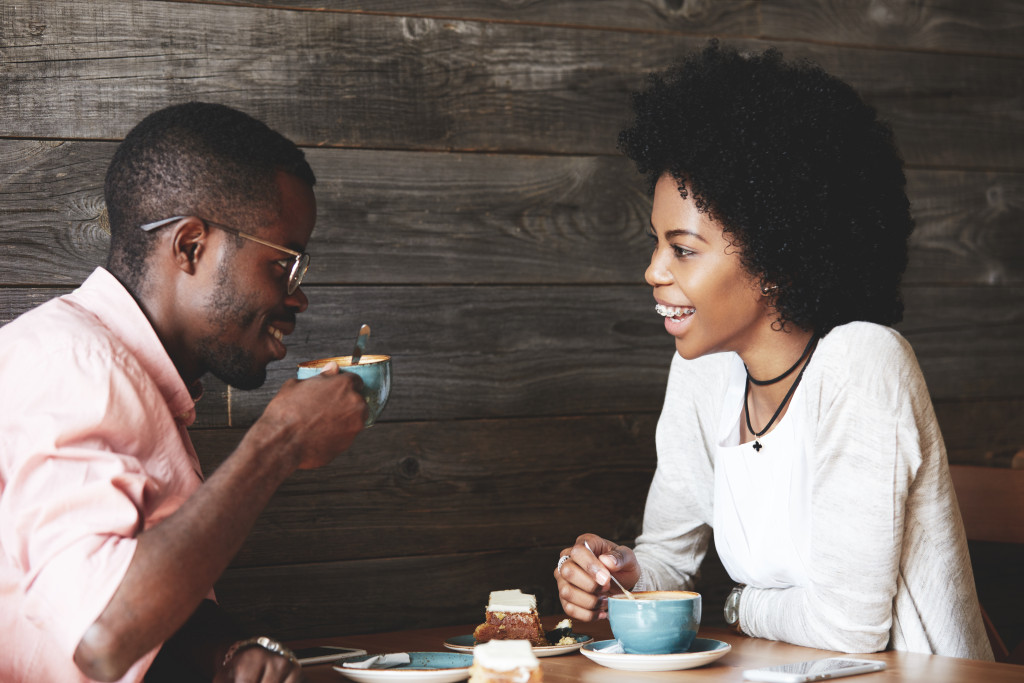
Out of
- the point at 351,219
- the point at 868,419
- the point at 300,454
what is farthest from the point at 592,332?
the point at 300,454

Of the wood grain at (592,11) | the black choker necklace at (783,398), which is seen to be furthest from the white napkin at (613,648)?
the wood grain at (592,11)

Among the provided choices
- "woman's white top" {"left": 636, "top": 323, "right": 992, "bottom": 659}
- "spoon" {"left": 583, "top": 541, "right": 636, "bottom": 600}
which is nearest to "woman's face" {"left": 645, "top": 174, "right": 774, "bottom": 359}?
"woman's white top" {"left": 636, "top": 323, "right": 992, "bottom": 659}

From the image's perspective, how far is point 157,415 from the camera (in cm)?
111

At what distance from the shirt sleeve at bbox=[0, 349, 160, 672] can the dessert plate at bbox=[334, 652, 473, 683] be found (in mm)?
324

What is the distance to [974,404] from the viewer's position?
2365 millimetres

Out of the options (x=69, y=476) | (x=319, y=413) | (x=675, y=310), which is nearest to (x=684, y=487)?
(x=675, y=310)

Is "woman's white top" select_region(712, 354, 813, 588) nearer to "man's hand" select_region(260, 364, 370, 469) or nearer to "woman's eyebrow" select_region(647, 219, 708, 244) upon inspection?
"woman's eyebrow" select_region(647, 219, 708, 244)

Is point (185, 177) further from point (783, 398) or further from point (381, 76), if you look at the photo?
point (783, 398)

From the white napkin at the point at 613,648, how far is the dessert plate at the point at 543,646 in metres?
0.05

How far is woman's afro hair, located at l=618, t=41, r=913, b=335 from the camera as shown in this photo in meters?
1.52

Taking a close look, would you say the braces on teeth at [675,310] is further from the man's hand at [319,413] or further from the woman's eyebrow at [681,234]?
the man's hand at [319,413]

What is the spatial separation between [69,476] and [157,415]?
0.15 meters

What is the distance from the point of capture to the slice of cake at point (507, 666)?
97 cm

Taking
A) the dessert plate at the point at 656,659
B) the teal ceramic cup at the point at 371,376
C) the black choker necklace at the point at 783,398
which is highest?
the teal ceramic cup at the point at 371,376
